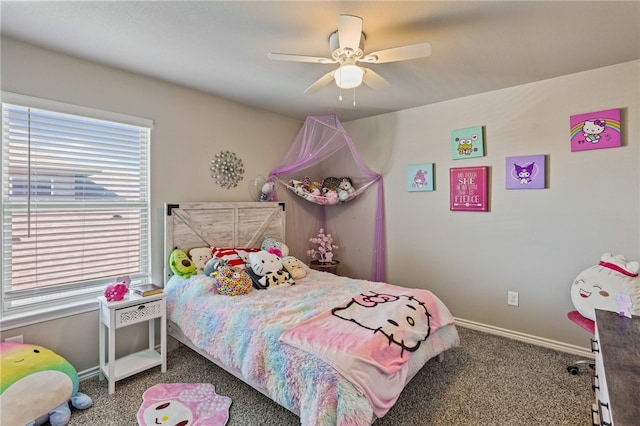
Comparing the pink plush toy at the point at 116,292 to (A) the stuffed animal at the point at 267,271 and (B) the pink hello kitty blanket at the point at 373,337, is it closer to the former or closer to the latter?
(A) the stuffed animal at the point at 267,271

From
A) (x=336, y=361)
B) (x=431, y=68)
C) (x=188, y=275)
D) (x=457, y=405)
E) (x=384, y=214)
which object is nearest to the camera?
(x=336, y=361)

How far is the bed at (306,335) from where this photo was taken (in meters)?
1.54

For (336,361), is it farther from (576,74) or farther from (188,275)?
(576,74)

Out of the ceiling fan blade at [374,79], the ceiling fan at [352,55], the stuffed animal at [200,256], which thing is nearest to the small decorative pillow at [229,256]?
the stuffed animal at [200,256]

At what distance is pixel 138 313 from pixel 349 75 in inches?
90.8

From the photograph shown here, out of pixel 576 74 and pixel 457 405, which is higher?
pixel 576 74

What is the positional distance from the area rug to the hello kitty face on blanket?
982 mm

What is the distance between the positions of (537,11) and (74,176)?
3.38 meters

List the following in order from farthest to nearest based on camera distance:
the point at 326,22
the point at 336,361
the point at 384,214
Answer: the point at 384,214 < the point at 326,22 < the point at 336,361

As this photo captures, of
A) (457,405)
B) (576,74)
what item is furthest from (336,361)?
(576,74)

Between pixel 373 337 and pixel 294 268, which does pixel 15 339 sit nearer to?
pixel 294 268

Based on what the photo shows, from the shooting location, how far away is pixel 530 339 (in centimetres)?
293

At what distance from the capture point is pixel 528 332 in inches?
116

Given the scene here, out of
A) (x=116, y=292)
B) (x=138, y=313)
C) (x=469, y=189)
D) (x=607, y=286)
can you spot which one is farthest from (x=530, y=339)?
(x=116, y=292)
